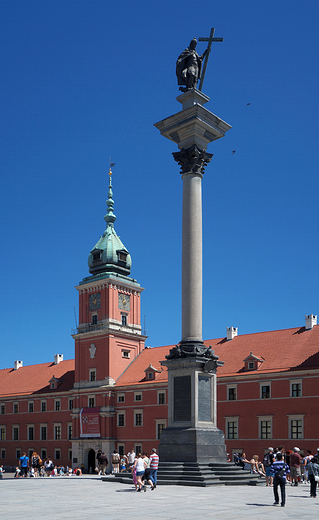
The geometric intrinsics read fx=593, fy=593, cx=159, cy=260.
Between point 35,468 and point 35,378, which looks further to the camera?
point 35,378

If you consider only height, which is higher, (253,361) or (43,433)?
(253,361)

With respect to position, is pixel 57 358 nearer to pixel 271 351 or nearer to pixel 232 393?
pixel 232 393

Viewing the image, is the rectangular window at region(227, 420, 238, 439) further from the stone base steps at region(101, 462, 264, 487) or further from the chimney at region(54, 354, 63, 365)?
the chimney at region(54, 354, 63, 365)

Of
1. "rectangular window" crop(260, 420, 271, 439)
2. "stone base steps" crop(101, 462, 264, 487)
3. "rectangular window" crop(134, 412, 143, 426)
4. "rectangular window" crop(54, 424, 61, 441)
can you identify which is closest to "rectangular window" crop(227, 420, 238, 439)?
"rectangular window" crop(260, 420, 271, 439)

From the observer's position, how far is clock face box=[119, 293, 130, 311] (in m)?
64.9

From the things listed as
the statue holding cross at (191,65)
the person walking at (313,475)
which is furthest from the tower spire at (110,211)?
the person walking at (313,475)

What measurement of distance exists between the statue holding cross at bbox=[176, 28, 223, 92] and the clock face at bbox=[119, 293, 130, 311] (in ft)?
137

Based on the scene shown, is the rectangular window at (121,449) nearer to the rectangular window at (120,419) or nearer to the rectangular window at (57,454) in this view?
the rectangular window at (120,419)

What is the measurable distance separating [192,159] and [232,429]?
32.1m

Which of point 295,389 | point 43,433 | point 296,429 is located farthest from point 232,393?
point 43,433

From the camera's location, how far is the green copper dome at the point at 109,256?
2635 inches

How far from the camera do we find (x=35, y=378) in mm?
74375

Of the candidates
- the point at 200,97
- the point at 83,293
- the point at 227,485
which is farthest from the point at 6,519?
the point at 83,293

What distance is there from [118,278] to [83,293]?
4.70 meters
